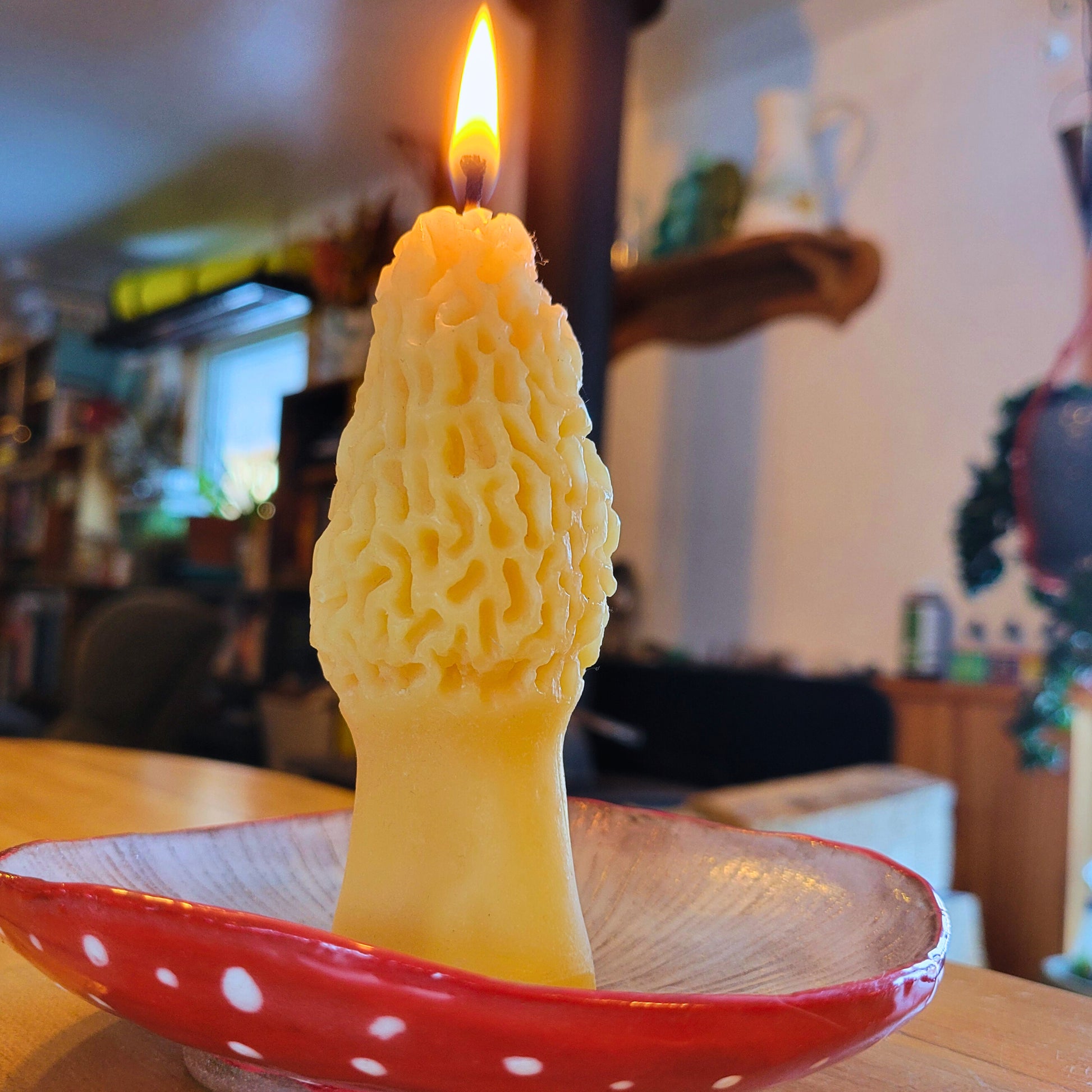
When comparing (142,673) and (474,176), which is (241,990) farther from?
(142,673)

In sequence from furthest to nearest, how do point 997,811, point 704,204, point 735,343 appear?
point 735,343
point 704,204
point 997,811

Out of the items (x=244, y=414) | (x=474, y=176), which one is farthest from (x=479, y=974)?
(x=244, y=414)

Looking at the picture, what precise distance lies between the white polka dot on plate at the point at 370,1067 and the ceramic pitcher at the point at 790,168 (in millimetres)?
3009

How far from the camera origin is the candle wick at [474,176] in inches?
14.7

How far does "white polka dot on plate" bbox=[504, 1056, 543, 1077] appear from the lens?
233 mm

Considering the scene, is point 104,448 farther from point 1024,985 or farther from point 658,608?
point 1024,985

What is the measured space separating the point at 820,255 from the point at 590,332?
814 mm

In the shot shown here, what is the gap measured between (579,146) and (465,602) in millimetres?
2502

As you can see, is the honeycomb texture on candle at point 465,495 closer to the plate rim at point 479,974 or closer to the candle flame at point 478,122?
the candle flame at point 478,122

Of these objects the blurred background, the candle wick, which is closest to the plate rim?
the candle wick

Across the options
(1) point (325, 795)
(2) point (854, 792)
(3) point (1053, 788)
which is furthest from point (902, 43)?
(1) point (325, 795)

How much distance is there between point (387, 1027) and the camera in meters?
0.23

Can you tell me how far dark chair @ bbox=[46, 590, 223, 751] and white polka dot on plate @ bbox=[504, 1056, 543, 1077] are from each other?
206cm

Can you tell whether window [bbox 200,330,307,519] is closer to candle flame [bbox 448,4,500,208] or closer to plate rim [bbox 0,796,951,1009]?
candle flame [bbox 448,4,500,208]
